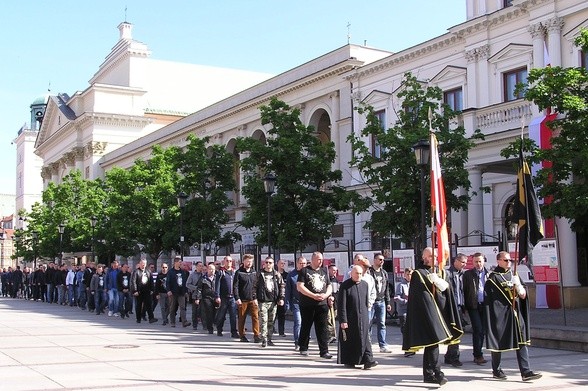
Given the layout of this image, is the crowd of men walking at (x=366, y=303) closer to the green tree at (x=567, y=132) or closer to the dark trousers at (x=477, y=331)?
the dark trousers at (x=477, y=331)

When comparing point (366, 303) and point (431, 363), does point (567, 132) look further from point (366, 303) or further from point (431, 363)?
point (431, 363)

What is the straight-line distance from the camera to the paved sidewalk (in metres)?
11.1

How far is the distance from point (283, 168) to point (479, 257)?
17.5 meters

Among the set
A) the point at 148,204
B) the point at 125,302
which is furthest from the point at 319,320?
the point at 148,204

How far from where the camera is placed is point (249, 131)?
153ft

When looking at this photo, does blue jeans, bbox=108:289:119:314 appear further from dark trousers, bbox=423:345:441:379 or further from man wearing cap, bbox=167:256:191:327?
dark trousers, bbox=423:345:441:379

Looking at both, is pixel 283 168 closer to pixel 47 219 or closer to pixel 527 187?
pixel 527 187

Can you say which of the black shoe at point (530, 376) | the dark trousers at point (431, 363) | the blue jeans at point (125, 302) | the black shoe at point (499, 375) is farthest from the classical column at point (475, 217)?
the dark trousers at point (431, 363)

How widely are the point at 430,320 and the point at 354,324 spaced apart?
6.58 ft

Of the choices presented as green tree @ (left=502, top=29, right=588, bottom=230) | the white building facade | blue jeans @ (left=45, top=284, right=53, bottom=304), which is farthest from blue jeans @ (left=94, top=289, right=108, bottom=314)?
green tree @ (left=502, top=29, right=588, bottom=230)

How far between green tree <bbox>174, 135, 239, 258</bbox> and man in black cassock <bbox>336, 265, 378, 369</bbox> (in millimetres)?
25077

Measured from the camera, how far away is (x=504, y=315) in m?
11.7

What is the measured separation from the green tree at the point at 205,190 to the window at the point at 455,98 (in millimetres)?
12391

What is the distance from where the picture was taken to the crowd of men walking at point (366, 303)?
11.2 metres
